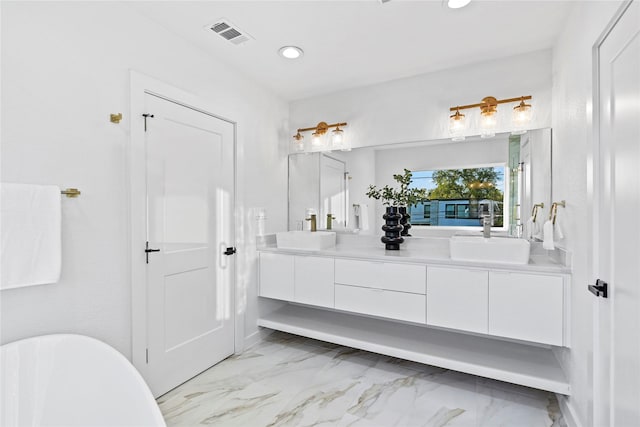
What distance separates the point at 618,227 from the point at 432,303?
3.90 ft

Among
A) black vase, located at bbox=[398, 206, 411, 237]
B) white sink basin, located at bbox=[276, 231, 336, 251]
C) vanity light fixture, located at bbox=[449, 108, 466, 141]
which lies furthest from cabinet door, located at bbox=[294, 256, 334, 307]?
vanity light fixture, located at bbox=[449, 108, 466, 141]

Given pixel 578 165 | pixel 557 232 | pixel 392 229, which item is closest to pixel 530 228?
pixel 557 232

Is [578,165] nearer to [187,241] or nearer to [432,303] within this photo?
[432,303]

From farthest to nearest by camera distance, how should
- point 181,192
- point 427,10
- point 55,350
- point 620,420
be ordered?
point 181,192 < point 427,10 < point 55,350 < point 620,420

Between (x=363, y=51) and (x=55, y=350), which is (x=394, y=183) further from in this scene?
(x=55, y=350)

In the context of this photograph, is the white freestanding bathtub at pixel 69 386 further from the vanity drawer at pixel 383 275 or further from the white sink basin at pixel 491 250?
the white sink basin at pixel 491 250

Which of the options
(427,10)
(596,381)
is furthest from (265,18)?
(596,381)

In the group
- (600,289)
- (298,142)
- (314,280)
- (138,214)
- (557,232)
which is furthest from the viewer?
Result: (298,142)

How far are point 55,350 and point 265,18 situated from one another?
2059mm

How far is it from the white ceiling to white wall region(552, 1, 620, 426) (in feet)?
0.94

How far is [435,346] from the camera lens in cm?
238

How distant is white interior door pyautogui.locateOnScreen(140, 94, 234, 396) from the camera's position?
2049 millimetres

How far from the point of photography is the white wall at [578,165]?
1506mm

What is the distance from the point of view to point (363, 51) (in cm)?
237
